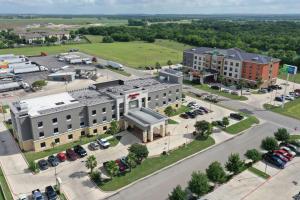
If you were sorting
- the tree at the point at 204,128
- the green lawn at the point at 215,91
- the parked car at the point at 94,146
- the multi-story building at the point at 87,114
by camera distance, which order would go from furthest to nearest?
the green lawn at the point at 215,91, the tree at the point at 204,128, the parked car at the point at 94,146, the multi-story building at the point at 87,114

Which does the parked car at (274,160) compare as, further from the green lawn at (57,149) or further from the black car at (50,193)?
the black car at (50,193)

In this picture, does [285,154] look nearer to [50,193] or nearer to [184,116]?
[184,116]

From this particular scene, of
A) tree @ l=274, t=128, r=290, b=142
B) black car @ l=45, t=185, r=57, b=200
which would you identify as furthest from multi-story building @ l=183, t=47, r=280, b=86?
black car @ l=45, t=185, r=57, b=200

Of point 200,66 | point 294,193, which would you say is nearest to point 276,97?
point 200,66

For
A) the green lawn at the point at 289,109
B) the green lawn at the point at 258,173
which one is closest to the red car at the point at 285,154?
the green lawn at the point at 258,173

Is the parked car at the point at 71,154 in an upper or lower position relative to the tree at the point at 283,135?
lower

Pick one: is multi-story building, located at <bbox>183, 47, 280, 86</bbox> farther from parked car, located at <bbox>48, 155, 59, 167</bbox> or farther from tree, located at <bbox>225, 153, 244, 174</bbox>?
parked car, located at <bbox>48, 155, 59, 167</bbox>

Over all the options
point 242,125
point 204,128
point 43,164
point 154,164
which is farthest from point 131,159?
point 242,125
